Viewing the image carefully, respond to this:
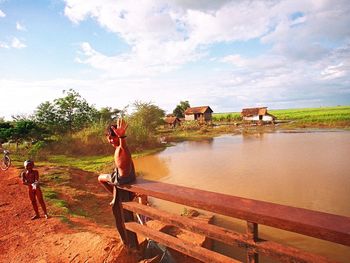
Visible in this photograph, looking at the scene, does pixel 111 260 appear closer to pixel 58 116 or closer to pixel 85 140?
pixel 85 140

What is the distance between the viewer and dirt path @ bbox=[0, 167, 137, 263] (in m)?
3.68

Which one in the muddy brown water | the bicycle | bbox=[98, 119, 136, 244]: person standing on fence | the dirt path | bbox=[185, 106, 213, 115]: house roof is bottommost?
the muddy brown water

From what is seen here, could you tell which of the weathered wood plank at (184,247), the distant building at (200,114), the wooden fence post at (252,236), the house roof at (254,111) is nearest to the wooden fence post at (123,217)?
the weathered wood plank at (184,247)

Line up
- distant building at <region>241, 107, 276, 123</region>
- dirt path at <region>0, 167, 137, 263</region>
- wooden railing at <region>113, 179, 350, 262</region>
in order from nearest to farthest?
wooden railing at <region>113, 179, 350, 262</region> → dirt path at <region>0, 167, 137, 263</region> → distant building at <region>241, 107, 276, 123</region>

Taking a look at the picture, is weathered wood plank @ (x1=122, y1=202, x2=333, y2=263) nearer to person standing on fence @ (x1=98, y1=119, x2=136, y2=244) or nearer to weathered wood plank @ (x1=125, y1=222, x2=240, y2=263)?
weathered wood plank @ (x1=125, y1=222, x2=240, y2=263)

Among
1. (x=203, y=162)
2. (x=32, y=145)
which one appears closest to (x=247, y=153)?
(x=203, y=162)

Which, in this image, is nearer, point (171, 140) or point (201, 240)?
point (201, 240)

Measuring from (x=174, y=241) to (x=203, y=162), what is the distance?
1535cm

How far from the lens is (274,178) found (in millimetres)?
13070

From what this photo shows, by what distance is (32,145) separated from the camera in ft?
64.0

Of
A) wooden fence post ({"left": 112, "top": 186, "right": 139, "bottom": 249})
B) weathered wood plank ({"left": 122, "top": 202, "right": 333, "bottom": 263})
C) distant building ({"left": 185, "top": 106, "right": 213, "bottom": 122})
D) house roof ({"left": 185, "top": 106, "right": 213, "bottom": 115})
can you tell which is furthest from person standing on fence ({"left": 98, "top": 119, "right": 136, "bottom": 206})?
house roof ({"left": 185, "top": 106, "right": 213, "bottom": 115})

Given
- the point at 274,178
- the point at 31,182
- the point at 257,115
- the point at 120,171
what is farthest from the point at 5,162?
the point at 257,115

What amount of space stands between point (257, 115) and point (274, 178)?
41.1 metres

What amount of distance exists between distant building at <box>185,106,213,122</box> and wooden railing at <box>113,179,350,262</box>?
49.6 metres
